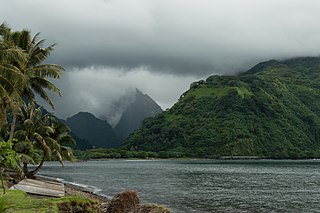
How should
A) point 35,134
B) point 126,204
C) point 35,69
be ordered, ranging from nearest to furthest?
1. point 126,204
2. point 35,69
3. point 35,134

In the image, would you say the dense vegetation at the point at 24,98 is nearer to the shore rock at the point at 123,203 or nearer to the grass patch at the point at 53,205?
the grass patch at the point at 53,205

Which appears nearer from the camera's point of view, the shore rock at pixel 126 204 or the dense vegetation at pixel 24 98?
the shore rock at pixel 126 204

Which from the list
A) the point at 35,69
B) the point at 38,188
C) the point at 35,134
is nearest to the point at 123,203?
the point at 38,188

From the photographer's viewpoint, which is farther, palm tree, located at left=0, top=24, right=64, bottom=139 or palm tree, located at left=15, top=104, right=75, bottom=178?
palm tree, located at left=15, top=104, right=75, bottom=178

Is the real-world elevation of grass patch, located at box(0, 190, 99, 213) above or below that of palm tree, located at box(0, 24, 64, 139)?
below

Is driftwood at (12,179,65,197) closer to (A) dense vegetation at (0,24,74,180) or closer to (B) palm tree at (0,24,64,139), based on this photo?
(A) dense vegetation at (0,24,74,180)

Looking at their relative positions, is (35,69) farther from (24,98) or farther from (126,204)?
(126,204)

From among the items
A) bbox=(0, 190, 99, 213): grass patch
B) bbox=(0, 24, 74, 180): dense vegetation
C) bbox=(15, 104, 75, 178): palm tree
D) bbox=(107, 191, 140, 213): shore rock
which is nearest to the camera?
bbox=(0, 190, 99, 213): grass patch

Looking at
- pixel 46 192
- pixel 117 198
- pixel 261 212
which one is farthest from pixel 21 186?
pixel 261 212

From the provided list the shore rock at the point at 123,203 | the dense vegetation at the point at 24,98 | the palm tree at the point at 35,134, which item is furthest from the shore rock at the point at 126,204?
the palm tree at the point at 35,134

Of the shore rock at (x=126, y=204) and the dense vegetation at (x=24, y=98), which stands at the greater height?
the dense vegetation at (x=24, y=98)

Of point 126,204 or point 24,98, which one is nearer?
point 126,204

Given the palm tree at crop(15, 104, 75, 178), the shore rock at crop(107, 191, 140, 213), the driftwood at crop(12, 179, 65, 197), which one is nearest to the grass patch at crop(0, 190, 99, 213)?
the shore rock at crop(107, 191, 140, 213)

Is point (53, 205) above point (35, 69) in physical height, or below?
below
